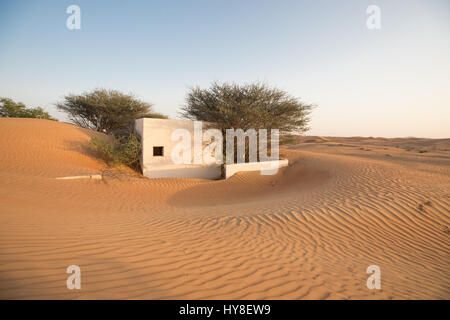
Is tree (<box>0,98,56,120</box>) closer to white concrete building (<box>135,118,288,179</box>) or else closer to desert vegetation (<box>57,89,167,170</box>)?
desert vegetation (<box>57,89,167,170</box>)

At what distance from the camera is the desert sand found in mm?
2053

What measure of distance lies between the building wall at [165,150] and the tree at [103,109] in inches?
325

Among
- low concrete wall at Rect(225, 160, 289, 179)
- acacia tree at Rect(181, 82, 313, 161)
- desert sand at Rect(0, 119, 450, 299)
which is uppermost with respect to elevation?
acacia tree at Rect(181, 82, 313, 161)

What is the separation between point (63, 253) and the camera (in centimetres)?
239

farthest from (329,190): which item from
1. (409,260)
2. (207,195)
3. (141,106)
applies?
(141,106)

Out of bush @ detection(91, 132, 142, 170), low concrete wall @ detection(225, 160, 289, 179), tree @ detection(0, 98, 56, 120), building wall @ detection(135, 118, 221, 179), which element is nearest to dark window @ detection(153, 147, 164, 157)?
building wall @ detection(135, 118, 221, 179)

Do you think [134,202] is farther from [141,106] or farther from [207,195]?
[141,106]

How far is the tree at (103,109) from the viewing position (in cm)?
1783

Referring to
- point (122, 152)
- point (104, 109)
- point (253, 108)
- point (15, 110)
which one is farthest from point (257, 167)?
point (15, 110)

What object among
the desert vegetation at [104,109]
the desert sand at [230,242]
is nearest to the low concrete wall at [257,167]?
the desert sand at [230,242]

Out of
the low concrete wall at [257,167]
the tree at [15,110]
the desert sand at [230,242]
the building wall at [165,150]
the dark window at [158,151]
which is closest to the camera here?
the desert sand at [230,242]

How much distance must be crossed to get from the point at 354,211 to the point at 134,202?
692 cm

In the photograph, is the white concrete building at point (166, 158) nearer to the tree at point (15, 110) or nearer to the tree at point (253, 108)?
the tree at point (253, 108)

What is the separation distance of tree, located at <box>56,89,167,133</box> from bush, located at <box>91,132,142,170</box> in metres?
6.94
